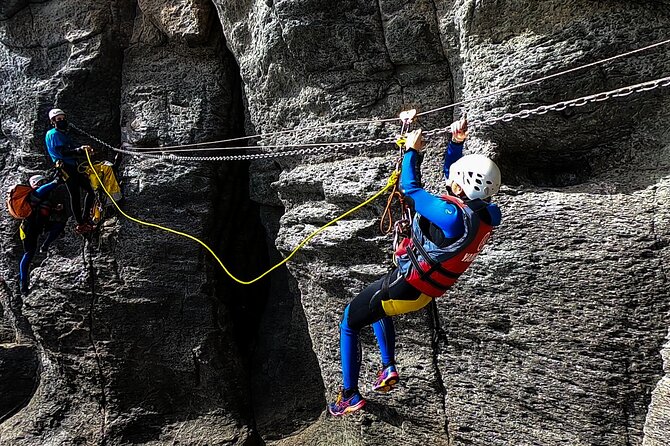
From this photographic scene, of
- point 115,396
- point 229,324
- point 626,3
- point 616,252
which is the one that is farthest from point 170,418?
point 626,3

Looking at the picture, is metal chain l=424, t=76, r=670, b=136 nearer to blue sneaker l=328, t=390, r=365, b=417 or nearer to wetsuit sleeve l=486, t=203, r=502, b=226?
wetsuit sleeve l=486, t=203, r=502, b=226

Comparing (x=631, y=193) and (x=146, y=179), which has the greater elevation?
(x=146, y=179)

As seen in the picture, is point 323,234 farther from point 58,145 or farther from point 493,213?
point 58,145

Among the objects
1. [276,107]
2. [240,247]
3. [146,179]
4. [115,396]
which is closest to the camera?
[276,107]

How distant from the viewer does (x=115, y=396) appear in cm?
685

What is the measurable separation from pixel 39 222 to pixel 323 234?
3.64 m

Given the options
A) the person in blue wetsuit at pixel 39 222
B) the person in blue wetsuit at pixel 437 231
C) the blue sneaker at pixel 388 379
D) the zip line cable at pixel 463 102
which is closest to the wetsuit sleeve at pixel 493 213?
the person in blue wetsuit at pixel 437 231

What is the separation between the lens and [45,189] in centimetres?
613

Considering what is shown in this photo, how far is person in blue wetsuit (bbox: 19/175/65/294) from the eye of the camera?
20.2 ft

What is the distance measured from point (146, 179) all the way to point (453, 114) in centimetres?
375

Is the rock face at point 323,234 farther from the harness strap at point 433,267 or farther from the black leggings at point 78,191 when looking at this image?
the harness strap at point 433,267

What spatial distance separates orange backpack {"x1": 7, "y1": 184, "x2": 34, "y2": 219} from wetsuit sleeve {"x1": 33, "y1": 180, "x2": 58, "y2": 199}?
0.34 ft

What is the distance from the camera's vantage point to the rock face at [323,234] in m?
3.68

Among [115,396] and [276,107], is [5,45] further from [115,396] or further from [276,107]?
[115,396]
